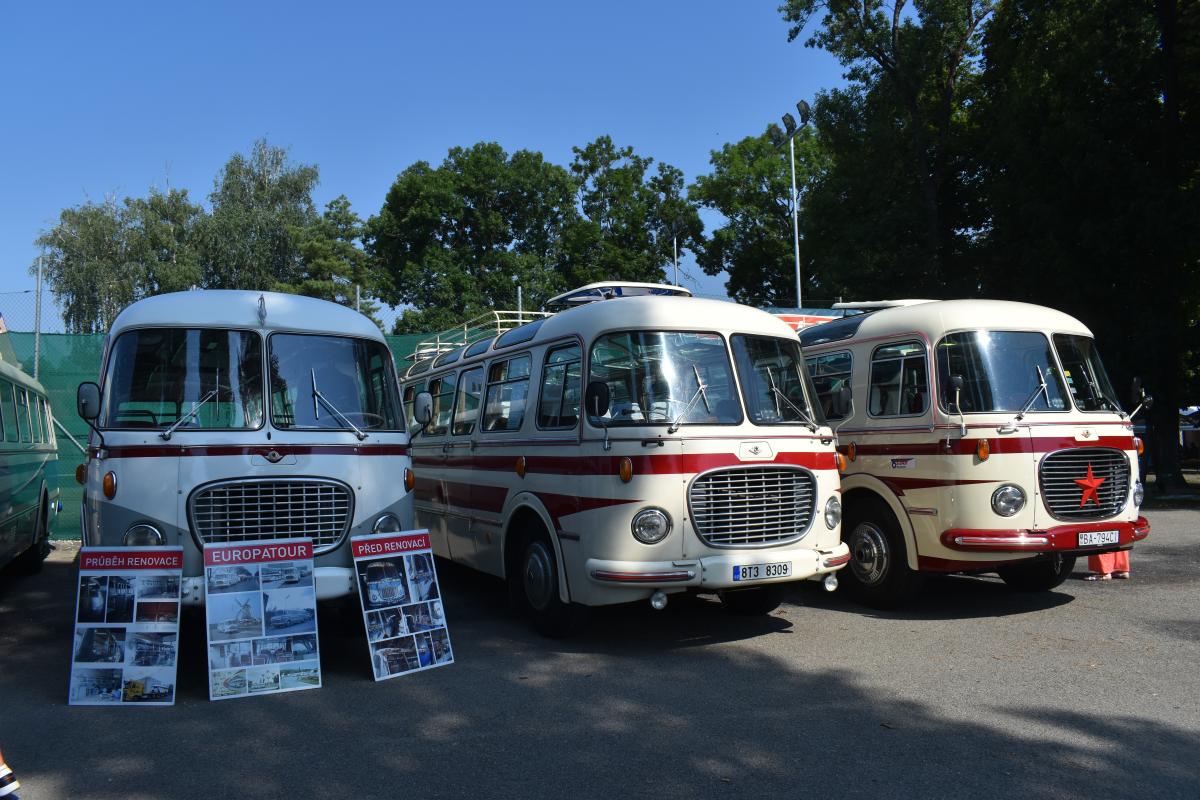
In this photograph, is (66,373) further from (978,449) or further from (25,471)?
(978,449)

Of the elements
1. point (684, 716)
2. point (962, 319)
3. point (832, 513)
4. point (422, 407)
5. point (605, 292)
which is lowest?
point (684, 716)

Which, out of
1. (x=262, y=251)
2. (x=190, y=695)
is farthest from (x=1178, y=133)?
(x=262, y=251)

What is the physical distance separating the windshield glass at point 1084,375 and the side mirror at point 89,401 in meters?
8.32

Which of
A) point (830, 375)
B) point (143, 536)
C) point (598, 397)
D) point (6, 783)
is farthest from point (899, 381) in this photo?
point (6, 783)

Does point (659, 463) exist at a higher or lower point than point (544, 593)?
higher

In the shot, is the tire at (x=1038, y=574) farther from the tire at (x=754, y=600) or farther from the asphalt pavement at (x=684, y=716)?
the tire at (x=754, y=600)

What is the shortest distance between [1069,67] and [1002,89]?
4.29 metres

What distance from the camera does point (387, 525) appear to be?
25.0 feet

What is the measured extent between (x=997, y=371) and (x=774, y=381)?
224 centimetres

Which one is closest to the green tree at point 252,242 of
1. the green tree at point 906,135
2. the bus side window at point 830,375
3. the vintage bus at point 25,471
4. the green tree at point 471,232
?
the green tree at point 471,232

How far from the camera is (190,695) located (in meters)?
6.61

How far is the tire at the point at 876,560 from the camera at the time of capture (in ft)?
29.8

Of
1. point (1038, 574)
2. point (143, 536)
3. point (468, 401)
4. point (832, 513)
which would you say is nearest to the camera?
point (143, 536)

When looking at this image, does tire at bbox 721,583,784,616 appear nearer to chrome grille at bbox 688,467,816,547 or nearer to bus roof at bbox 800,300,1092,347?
chrome grille at bbox 688,467,816,547
